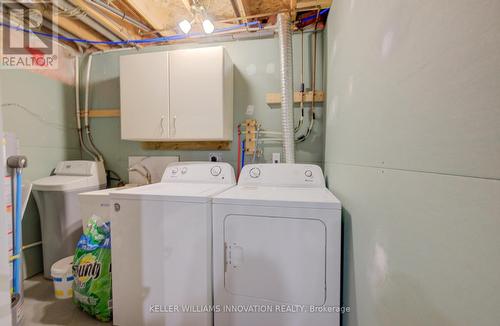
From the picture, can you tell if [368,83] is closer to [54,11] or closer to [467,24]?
[467,24]

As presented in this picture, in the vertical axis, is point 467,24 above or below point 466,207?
above

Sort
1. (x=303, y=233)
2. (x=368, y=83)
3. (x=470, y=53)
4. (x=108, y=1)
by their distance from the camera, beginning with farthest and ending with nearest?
(x=108, y=1), (x=303, y=233), (x=368, y=83), (x=470, y=53)

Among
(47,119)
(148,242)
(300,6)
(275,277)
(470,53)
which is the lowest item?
(275,277)

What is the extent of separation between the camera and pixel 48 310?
1.53m

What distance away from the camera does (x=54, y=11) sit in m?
1.78

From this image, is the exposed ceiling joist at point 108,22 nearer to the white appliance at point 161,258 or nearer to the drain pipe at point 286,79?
the drain pipe at point 286,79

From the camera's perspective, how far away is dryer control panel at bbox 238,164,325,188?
5.24 feet

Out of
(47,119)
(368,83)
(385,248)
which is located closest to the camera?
(385,248)

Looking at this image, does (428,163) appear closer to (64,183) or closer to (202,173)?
(202,173)

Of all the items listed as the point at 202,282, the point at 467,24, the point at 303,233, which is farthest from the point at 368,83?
the point at 202,282

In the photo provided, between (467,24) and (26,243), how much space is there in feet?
10.5

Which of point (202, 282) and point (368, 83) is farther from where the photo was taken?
point (202, 282)

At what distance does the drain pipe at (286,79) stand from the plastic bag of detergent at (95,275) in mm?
1576

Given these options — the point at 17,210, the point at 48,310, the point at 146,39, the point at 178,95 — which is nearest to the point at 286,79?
the point at 178,95
